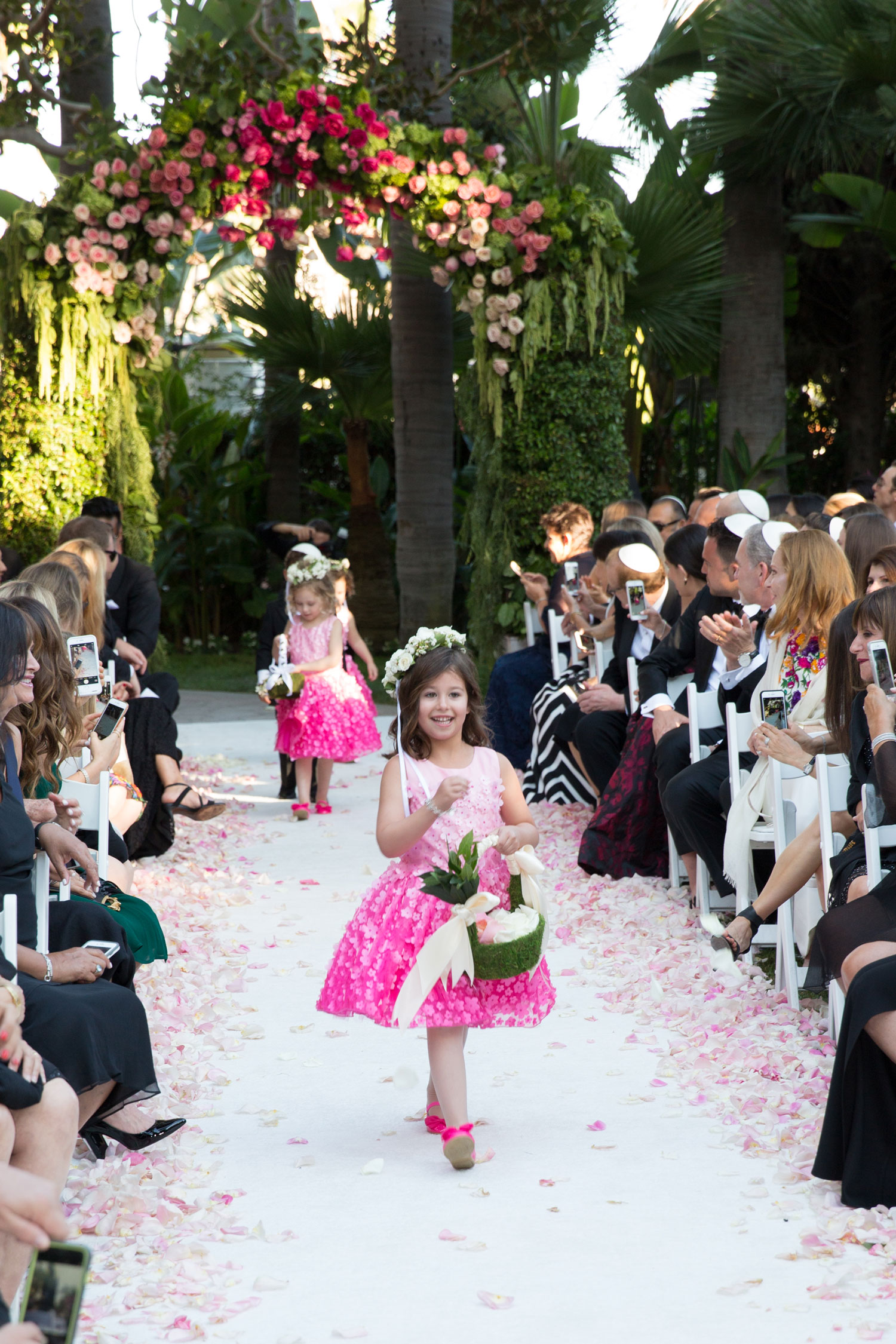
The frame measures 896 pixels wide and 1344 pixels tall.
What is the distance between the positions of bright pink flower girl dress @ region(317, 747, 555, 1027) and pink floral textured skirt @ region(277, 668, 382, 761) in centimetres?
412

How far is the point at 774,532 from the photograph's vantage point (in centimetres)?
536

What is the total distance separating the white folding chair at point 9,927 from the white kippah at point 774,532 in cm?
329

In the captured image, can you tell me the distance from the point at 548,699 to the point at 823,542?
10.2ft

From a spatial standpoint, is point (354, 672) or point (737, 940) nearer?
point (737, 940)

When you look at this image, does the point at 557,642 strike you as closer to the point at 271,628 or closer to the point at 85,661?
the point at 271,628

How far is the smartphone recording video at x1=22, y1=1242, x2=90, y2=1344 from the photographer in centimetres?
162

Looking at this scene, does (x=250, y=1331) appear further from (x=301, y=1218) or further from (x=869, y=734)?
(x=869, y=734)

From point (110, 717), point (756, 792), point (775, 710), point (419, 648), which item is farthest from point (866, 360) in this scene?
point (419, 648)

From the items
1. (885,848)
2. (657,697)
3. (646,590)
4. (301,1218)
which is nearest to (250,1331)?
(301,1218)

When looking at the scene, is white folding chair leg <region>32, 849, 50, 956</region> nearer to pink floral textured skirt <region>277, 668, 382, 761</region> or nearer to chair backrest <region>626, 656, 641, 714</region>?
chair backrest <region>626, 656, 641, 714</region>

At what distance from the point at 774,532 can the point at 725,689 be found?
67 centimetres

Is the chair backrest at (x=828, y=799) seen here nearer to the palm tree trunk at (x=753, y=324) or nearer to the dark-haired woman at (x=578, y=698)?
the dark-haired woman at (x=578, y=698)

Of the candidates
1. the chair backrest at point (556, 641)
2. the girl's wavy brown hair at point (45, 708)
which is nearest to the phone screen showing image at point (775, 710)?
the girl's wavy brown hair at point (45, 708)

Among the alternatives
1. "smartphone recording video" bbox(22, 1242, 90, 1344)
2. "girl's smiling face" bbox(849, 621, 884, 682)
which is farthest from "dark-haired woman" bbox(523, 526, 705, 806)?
"smartphone recording video" bbox(22, 1242, 90, 1344)
